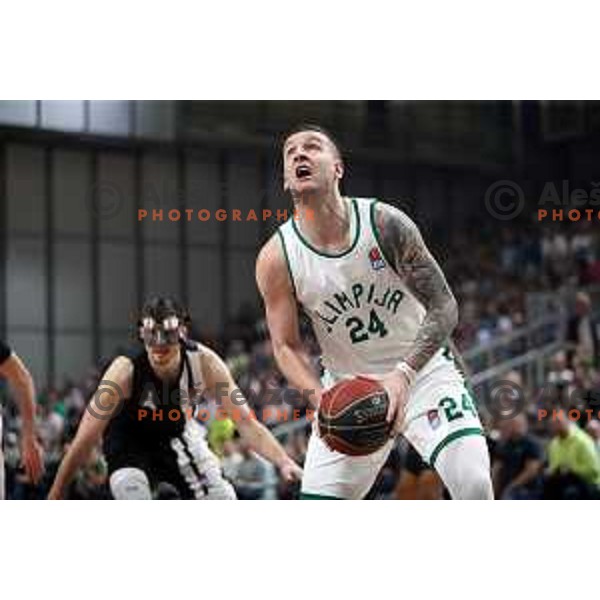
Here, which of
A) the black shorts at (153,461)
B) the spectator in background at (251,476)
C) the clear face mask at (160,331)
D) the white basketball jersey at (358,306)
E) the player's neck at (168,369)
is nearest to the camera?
the white basketball jersey at (358,306)

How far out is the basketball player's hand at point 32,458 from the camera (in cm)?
1074

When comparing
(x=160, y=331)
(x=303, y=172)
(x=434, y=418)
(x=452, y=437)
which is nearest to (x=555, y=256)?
(x=303, y=172)

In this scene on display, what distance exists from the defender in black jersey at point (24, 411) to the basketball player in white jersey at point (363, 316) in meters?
1.69

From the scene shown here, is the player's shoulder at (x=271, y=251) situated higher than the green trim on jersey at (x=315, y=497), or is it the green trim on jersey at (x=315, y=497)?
the player's shoulder at (x=271, y=251)

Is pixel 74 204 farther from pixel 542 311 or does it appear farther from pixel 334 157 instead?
pixel 542 311

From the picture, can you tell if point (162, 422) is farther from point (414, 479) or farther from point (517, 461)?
point (517, 461)

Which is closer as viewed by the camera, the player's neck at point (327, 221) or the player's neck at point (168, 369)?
the player's neck at point (327, 221)

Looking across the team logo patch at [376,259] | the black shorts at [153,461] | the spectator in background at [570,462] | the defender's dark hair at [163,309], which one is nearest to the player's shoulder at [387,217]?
the team logo patch at [376,259]

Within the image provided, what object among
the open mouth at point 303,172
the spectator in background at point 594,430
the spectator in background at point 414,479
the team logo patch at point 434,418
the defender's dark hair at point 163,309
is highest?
the open mouth at point 303,172

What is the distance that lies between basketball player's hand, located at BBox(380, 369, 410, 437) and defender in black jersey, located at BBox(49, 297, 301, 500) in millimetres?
1110

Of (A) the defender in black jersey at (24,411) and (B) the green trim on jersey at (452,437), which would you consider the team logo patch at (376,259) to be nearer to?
(B) the green trim on jersey at (452,437)

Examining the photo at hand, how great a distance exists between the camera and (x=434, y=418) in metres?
9.55

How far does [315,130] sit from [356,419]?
6.95 feet

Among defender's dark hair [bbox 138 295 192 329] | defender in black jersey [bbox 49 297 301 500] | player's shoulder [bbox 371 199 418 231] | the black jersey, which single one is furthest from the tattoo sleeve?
defender's dark hair [bbox 138 295 192 329]
